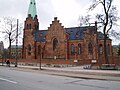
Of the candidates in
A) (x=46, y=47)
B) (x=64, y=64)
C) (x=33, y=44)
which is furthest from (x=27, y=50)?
(x=64, y=64)

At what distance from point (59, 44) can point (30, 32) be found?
1681 centimetres

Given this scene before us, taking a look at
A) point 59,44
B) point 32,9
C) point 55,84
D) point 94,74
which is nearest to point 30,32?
point 32,9

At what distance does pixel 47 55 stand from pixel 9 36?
16092 mm

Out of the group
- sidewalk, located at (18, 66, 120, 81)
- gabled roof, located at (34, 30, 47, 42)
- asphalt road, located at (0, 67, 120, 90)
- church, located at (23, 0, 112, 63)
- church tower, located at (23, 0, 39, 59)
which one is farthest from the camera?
gabled roof, located at (34, 30, 47, 42)

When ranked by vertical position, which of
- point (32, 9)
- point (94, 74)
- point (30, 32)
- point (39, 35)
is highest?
point (32, 9)

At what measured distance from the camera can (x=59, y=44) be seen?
255 feet

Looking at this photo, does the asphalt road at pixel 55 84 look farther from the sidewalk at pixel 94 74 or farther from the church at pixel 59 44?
the church at pixel 59 44

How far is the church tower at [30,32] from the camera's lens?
280 ft

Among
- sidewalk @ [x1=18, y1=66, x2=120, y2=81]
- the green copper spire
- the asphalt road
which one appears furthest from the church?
the asphalt road

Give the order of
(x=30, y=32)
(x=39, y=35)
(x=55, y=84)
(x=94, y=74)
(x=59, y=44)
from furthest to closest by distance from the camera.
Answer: (x=39, y=35)
(x=30, y=32)
(x=59, y=44)
(x=94, y=74)
(x=55, y=84)

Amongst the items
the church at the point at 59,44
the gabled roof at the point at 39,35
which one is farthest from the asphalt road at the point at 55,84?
the gabled roof at the point at 39,35

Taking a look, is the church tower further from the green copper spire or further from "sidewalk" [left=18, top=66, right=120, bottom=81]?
"sidewalk" [left=18, top=66, right=120, bottom=81]

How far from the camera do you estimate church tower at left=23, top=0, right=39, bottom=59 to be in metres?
85.4

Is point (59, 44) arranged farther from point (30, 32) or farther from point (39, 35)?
point (30, 32)
